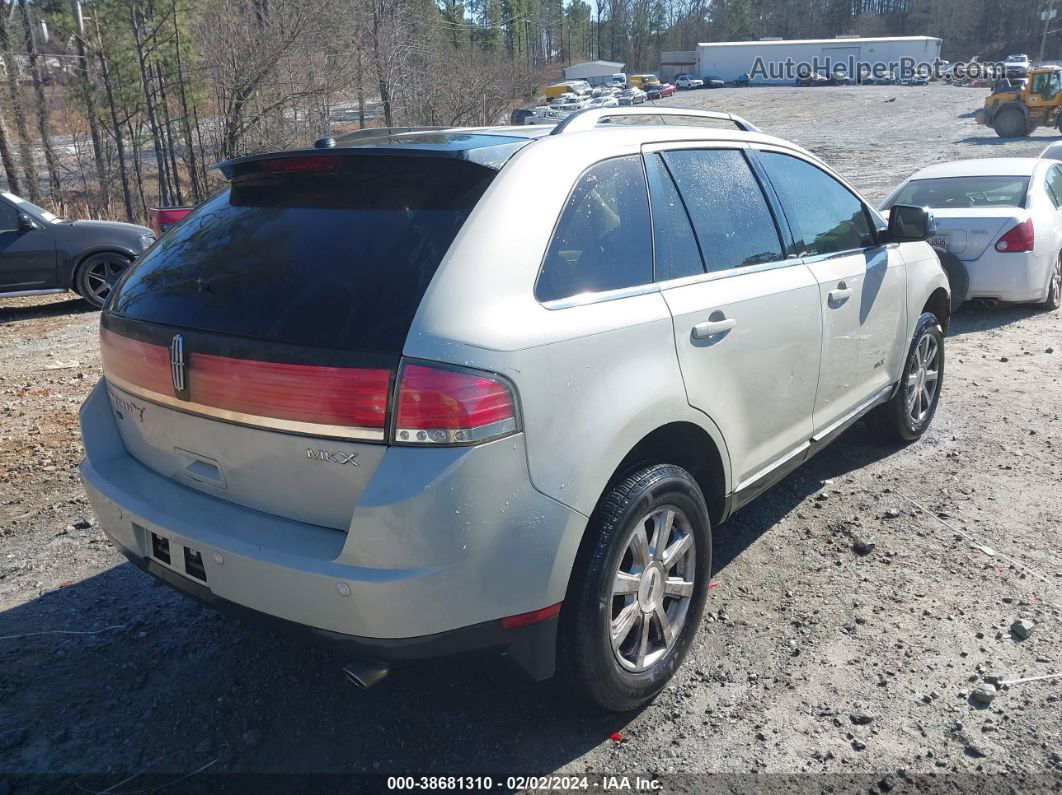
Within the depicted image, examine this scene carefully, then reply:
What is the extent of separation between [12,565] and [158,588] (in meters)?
0.80

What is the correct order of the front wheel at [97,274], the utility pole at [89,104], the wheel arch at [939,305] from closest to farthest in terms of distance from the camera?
1. the wheel arch at [939,305]
2. the front wheel at [97,274]
3. the utility pole at [89,104]

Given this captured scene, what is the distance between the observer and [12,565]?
3.89m

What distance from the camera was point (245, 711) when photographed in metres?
2.88

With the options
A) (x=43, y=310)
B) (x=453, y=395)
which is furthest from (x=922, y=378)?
(x=43, y=310)

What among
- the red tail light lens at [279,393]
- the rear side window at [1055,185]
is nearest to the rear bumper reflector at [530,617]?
the red tail light lens at [279,393]

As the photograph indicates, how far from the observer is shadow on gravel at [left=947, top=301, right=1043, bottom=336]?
8.23 meters

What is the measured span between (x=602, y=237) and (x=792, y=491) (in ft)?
8.18

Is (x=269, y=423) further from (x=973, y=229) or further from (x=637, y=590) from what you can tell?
(x=973, y=229)

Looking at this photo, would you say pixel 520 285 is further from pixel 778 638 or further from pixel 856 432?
pixel 856 432

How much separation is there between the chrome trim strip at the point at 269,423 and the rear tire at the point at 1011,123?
129 ft

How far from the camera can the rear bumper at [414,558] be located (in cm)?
218

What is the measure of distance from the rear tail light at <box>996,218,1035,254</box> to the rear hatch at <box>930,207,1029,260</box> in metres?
0.05

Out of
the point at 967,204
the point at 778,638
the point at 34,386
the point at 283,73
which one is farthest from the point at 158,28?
the point at 778,638

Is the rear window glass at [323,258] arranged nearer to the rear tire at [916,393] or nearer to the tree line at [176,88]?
the rear tire at [916,393]
